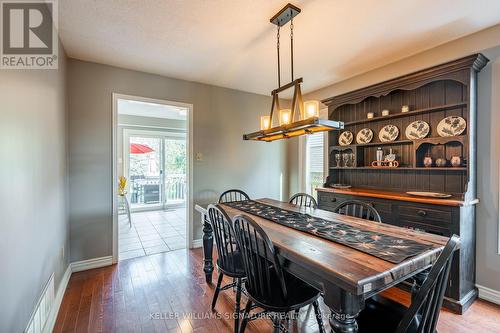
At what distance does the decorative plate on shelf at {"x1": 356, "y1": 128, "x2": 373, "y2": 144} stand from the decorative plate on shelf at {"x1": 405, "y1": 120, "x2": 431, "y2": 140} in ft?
1.50

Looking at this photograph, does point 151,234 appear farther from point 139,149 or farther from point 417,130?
point 417,130

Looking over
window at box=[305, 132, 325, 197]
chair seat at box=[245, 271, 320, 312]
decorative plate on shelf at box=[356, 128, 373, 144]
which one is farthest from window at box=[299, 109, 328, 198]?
chair seat at box=[245, 271, 320, 312]

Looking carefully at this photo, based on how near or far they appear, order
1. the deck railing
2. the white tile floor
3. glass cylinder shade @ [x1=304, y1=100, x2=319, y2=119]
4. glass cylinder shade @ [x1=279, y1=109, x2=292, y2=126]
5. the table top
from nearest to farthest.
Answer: the table top → glass cylinder shade @ [x1=304, y1=100, x2=319, y2=119] → glass cylinder shade @ [x1=279, y1=109, x2=292, y2=126] → the white tile floor → the deck railing

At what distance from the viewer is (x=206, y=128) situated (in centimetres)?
385

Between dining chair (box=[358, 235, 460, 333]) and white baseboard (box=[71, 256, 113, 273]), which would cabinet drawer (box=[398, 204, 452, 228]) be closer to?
dining chair (box=[358, 235, 460, 333])

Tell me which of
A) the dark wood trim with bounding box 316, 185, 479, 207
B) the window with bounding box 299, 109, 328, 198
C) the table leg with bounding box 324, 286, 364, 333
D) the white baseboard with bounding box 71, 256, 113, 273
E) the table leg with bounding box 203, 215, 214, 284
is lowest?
the white baseboard with bounding box 71, 256, 113, 273

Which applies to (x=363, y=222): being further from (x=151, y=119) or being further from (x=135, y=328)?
(x=151, y=119)

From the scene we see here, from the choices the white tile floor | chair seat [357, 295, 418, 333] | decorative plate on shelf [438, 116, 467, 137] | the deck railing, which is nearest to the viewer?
chair seat [357, 295, 418, 333]

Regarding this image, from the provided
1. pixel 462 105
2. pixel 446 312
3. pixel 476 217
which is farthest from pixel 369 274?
pixel 462 105

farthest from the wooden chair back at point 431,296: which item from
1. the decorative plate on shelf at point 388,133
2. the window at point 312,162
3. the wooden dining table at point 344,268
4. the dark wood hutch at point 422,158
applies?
the window at point 312,162

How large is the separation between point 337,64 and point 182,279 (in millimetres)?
3231

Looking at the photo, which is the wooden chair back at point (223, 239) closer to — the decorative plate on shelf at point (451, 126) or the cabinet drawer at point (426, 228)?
the cabinet drawer at point (426, 228)

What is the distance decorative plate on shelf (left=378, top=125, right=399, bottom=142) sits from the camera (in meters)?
3.00

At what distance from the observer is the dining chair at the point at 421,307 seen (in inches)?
39.0
